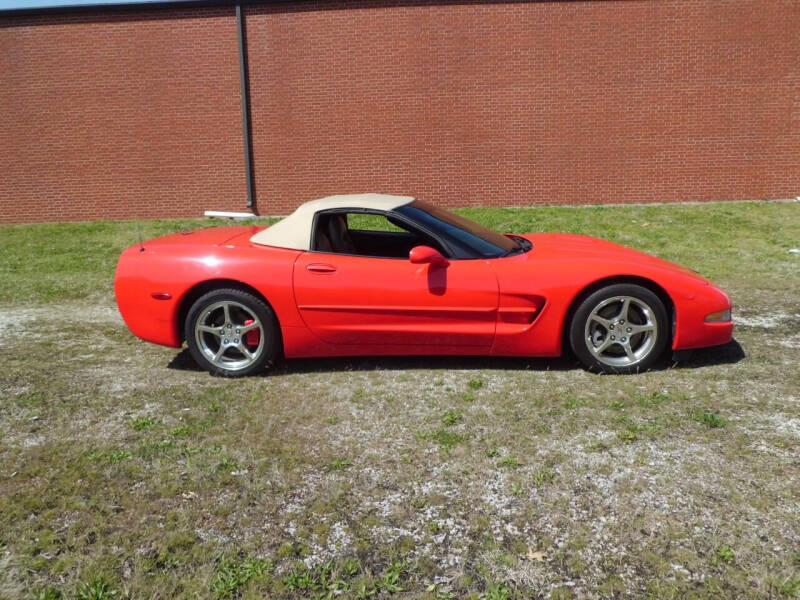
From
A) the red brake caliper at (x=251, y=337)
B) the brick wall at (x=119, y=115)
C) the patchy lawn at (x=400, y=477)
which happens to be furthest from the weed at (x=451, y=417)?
the brick wall at (x=119, y=115)

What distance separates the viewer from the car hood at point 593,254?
4.80 meters

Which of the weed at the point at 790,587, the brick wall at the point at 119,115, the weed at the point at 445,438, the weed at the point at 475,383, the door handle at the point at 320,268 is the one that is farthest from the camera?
the brick wall at the point at 119,115

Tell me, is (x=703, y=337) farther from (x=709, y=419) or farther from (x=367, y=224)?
(x=367, y=224)

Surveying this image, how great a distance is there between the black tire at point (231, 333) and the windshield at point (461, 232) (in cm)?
126

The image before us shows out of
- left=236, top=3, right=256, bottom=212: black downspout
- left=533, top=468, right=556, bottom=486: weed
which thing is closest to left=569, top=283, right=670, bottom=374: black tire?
left=533, top=468, right=556, bottom=486: weed

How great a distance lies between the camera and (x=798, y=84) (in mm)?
13094

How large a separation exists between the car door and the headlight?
1463 millimetres

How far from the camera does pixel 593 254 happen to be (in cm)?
494

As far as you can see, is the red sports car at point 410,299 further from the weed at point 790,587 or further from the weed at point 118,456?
the weed at point 790,587

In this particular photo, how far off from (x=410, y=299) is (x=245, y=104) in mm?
9951

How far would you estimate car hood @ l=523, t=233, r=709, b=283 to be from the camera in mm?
4801

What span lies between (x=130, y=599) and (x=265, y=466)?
1070 mm

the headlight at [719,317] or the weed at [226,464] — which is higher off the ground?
the headlight at [719,317]

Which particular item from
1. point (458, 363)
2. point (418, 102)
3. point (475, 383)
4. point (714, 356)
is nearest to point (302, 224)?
point (458, 363)
